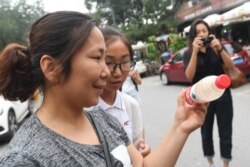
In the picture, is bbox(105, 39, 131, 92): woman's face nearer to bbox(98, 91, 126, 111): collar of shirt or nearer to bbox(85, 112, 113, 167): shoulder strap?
bbox(98, 91, 126, 111): collar of shirt

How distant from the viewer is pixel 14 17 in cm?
4325

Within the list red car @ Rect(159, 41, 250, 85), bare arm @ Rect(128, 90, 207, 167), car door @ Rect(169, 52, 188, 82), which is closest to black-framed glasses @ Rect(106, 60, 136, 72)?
bare arm @ Rect(128, 90, 207, 167)

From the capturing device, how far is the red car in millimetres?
11914

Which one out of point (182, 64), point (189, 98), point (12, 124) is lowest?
point (182, 64)

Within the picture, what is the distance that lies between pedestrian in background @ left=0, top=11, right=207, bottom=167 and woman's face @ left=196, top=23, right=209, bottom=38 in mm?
2562

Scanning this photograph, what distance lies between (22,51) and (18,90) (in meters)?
0.16

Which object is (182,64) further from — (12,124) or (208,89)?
(208,89)

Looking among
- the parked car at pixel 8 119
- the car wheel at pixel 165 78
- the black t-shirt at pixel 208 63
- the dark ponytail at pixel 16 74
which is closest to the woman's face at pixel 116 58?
the dark ponytail at pixel 16 74

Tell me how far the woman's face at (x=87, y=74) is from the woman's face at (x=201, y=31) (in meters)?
2.64

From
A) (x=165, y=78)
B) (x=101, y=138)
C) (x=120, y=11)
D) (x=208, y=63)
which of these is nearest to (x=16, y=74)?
(x=101, y=138)

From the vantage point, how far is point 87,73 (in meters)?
1.55

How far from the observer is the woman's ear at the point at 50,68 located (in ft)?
5.05

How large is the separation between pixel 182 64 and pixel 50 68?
13.0 metres

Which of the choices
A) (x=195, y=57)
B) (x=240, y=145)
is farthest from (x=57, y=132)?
(x=240, y=145)
